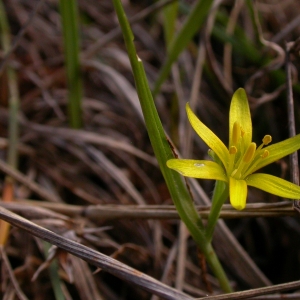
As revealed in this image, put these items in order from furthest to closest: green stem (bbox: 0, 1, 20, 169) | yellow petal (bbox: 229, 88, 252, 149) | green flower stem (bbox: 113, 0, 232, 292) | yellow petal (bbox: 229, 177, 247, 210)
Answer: green stem (bbox: 0, 1, 20, 169) < yellow petal (bbox: 229, 88, 252, 149) < green flower stem (bbox: 113, 0, 232, 292) < yellow petal (bbox: 229, 177, 247, 210)

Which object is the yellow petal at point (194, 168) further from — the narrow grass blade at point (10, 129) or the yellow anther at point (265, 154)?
the narrow grass blade at point (10, 129)

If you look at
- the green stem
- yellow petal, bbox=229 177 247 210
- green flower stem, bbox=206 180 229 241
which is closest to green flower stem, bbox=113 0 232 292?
green flower stem, bbox=206 180 229 241

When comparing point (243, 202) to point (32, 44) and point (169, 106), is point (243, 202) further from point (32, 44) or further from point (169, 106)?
point (32, 44)

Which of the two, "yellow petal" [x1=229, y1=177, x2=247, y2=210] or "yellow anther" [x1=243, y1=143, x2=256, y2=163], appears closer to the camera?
"yellow petal" [x1=229, y1=177, x2=247, y2=210]

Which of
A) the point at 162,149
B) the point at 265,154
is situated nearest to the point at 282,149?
the point at 265,154

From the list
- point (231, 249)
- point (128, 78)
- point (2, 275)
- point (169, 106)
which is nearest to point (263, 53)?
point (169, 106)

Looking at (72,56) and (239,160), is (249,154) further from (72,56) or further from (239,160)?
(72,56)

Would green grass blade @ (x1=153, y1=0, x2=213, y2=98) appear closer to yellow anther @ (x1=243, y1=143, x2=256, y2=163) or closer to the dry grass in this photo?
the dry grass
